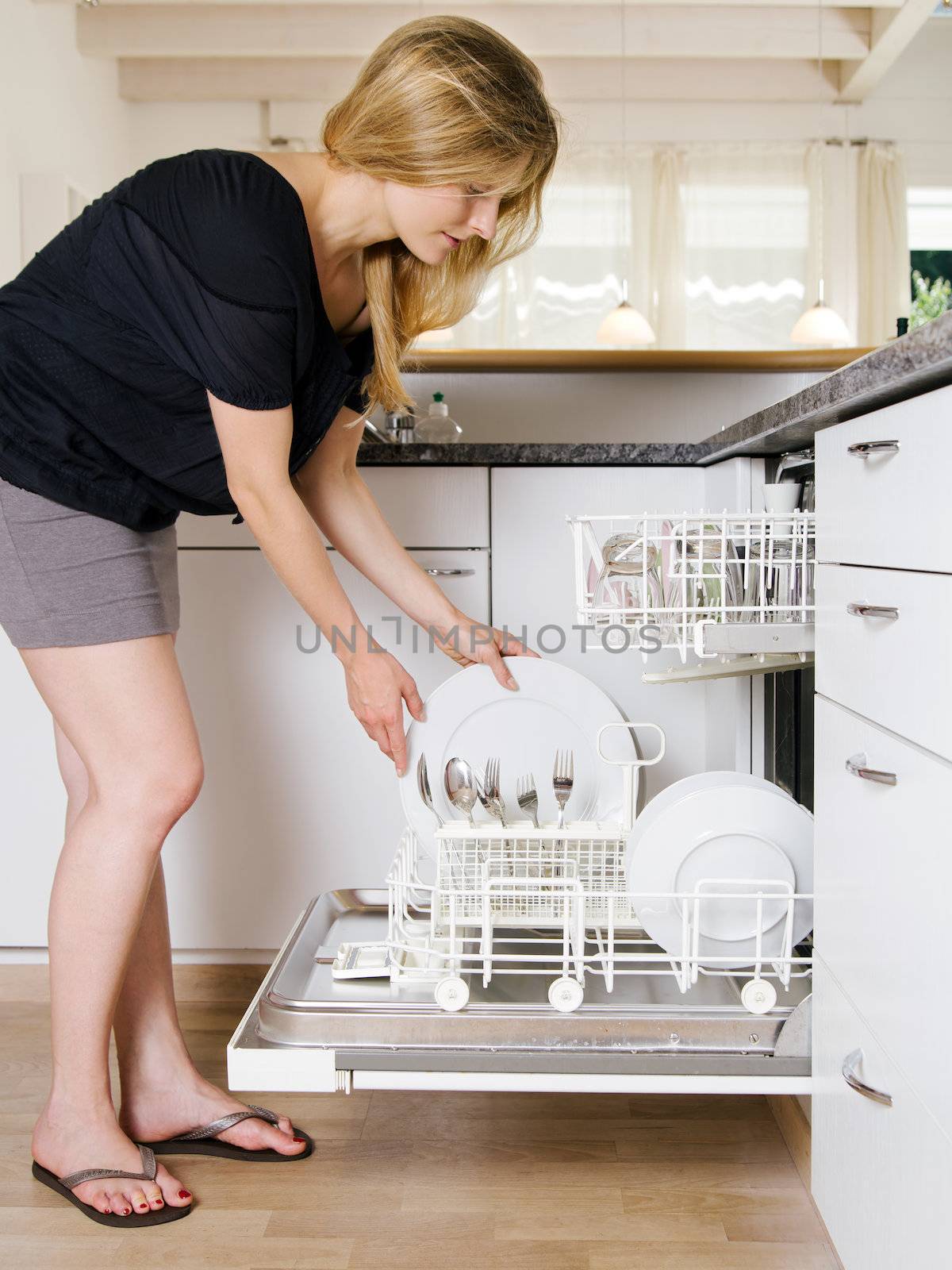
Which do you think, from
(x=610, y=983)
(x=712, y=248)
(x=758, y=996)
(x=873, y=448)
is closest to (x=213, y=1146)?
(x=610, y=983)

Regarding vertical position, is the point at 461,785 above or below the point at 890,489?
below

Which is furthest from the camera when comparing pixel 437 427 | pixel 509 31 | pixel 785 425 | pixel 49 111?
pixel 509 31

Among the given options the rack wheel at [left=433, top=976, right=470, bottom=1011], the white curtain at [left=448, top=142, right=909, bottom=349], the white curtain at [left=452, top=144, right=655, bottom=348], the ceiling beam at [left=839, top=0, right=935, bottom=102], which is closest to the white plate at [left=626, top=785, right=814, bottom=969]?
the rack wheel at [left=433, top=976, right=470, bottom=1011]

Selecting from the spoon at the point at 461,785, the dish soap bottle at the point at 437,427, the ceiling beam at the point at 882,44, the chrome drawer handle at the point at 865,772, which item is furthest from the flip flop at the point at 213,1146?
the ceiling beam at the point at 882,44

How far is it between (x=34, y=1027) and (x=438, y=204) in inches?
51.3

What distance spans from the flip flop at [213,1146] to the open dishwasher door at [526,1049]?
0.23 metres

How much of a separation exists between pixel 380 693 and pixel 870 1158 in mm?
617

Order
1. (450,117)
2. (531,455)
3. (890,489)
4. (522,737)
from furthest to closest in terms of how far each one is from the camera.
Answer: (531,455) → (522,737) → (450,117) → (890,489)

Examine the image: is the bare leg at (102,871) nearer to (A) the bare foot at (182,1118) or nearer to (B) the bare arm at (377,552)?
(A) the bare foot at (182,1118)

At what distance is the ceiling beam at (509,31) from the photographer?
5.24m

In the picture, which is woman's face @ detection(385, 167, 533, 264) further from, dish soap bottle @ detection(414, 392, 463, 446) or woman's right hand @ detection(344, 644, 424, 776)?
dish soap bottle @ detection(414, 392, 463, 446)

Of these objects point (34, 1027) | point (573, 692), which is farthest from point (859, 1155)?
point (34, 1027)

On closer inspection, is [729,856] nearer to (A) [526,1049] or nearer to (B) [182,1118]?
(A) [526,1049]

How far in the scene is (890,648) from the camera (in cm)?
81
